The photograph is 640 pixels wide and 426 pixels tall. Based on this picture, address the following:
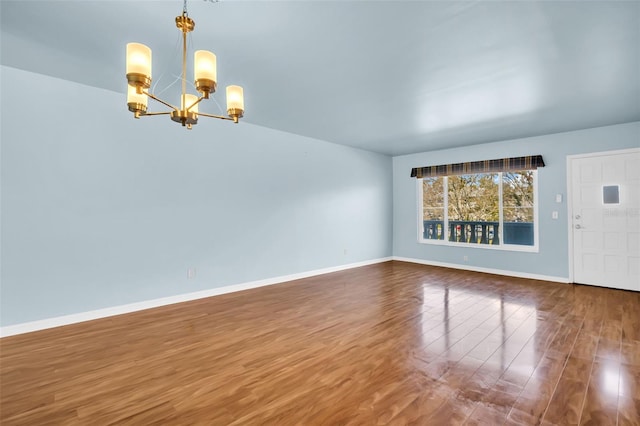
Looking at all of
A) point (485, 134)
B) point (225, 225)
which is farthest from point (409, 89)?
point (225, 225)

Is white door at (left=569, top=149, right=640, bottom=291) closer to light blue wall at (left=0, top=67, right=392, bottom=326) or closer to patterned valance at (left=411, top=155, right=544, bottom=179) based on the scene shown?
patterned valance at (left=411, top=155, right=544, bottom=179)

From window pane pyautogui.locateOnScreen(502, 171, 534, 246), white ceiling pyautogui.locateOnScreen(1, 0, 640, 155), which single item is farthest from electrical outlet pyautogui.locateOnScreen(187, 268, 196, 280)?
window pane pyautogui.locateOnScreen(502, 171, 534, 246)

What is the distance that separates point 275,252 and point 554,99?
4.33 metres

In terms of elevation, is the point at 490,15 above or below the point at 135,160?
above

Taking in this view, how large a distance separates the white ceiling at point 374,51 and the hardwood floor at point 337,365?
8.31 feet

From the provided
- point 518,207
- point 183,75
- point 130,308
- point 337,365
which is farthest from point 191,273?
point 518,207

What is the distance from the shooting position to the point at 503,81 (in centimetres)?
316

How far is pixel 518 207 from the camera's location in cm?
563

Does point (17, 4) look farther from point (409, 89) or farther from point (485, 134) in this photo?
point (485, 134)

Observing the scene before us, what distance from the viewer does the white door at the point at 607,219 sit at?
175 inches

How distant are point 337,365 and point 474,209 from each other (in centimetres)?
510

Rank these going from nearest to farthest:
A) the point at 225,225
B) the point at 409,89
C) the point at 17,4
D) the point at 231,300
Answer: the point at 17,4 → the point at 409,89 → the point at 231,300 → the point at 225,225

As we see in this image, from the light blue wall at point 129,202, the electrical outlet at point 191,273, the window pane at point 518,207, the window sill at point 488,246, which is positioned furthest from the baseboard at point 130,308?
the window pane at point 518,207

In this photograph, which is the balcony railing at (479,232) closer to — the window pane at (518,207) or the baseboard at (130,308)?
the window pane at (518,207)
